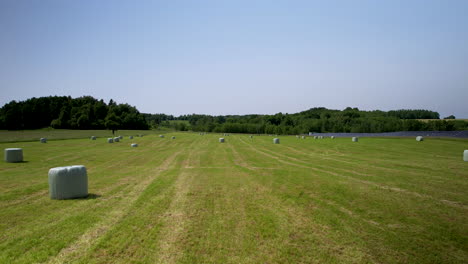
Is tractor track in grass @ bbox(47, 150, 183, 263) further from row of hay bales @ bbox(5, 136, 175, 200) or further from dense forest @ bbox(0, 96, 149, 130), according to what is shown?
dense forest @ bbox(0, 96, 149, 130)

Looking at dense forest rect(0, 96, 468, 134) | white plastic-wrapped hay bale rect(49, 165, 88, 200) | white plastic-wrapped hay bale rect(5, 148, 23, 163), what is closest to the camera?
white plastic-wrapped hay bale rect(49, 165, 88, 200)

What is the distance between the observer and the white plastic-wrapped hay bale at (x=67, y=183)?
10.3m

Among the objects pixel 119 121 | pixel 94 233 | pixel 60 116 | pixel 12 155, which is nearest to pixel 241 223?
pixel 94 233

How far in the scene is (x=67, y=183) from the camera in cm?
1041

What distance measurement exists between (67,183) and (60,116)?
5602 inches

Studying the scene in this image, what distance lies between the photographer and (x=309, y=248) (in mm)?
6141

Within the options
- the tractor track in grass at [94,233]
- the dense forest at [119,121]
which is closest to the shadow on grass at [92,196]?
the tractor track in grass at [94,233]

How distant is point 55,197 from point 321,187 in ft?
36.9

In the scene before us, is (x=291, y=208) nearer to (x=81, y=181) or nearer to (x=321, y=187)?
(x=321, y=187)

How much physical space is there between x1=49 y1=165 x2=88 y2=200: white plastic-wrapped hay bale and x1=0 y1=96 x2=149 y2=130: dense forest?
343 feet

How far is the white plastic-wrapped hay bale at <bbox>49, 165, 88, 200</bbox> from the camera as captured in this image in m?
10.3

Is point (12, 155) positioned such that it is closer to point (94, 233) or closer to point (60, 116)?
point (94, 233)

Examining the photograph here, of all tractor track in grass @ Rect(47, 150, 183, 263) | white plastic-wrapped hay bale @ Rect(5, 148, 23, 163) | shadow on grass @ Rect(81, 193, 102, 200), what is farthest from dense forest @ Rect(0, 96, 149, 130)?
tractor track in grass @ Rect(47, 150, 183, 263)

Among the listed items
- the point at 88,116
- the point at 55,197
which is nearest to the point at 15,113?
the point at 88,116
